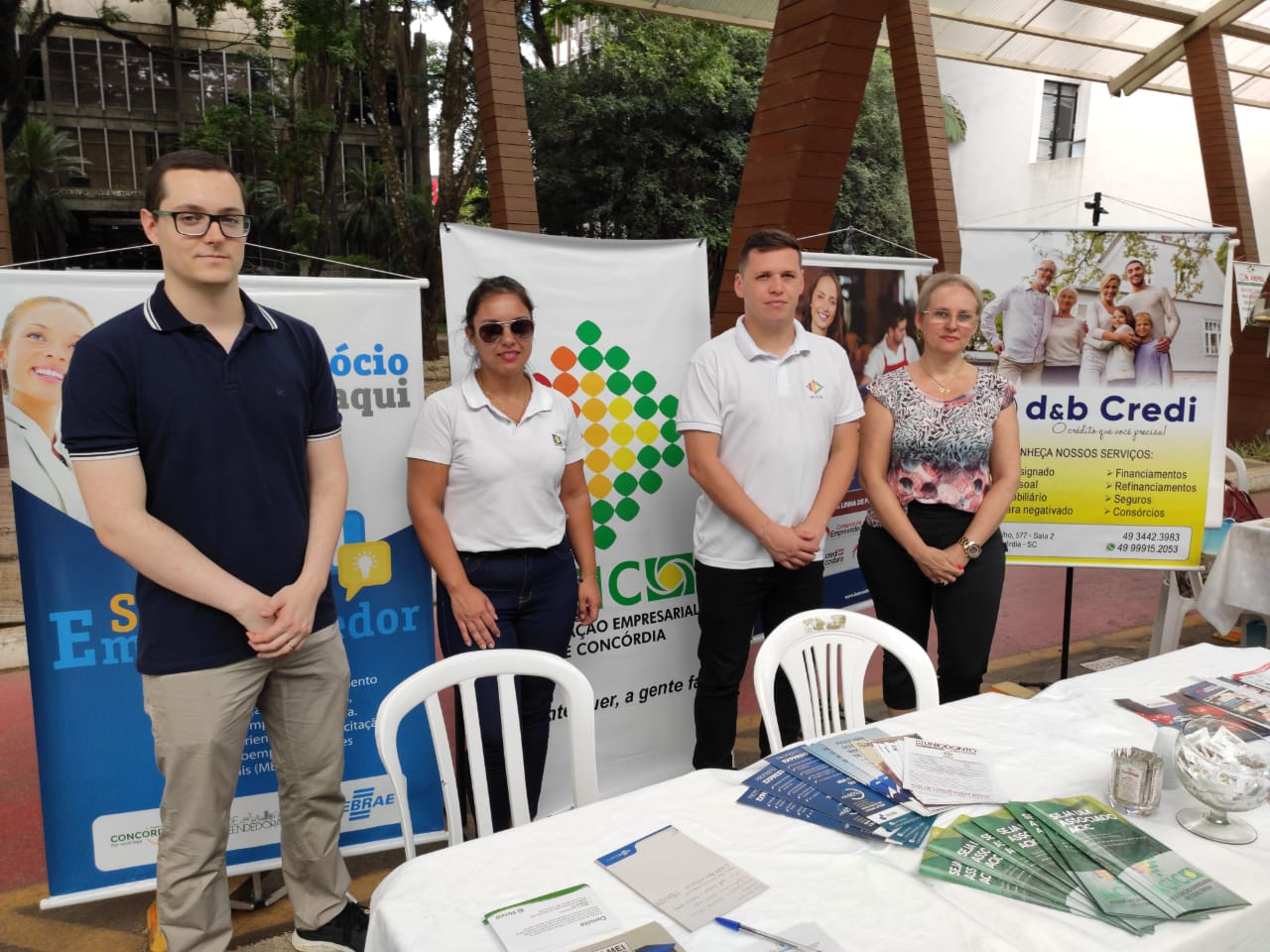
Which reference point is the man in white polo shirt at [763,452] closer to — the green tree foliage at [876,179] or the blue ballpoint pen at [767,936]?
the blue ballpoint pen at [767,936]

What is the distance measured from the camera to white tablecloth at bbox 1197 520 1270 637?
339 cm

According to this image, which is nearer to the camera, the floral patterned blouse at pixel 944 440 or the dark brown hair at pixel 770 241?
the dark brown hair at pixel 770 241

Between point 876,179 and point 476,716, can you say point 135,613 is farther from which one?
point 876,179

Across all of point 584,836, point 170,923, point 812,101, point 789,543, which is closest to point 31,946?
point 170,923

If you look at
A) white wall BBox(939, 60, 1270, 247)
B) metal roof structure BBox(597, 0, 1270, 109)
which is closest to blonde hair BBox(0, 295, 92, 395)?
metal roof structure BBox(597, 0, 1270, 109)

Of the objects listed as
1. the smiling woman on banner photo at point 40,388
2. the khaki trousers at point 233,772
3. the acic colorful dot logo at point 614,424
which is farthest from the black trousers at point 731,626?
the smiling woman on banner photo at point 40,388

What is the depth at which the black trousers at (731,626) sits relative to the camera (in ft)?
8.14

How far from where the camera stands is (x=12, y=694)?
3.56m

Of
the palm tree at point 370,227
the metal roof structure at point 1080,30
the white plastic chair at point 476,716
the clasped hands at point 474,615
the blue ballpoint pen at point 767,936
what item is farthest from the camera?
the palm tree at point 370,227

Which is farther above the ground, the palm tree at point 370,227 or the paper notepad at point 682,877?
the palm tree at point 370,227

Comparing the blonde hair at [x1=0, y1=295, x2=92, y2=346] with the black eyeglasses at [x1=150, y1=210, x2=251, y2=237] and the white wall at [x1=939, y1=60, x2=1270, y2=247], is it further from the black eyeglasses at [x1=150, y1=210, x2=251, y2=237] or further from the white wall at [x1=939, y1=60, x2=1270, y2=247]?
the white wall at [x1=939, y1=60, x2=1270, y2=247]

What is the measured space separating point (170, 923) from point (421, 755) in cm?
78

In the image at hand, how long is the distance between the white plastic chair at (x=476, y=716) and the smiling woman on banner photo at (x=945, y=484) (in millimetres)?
1171

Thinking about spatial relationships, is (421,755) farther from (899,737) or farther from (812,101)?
(812,101)
